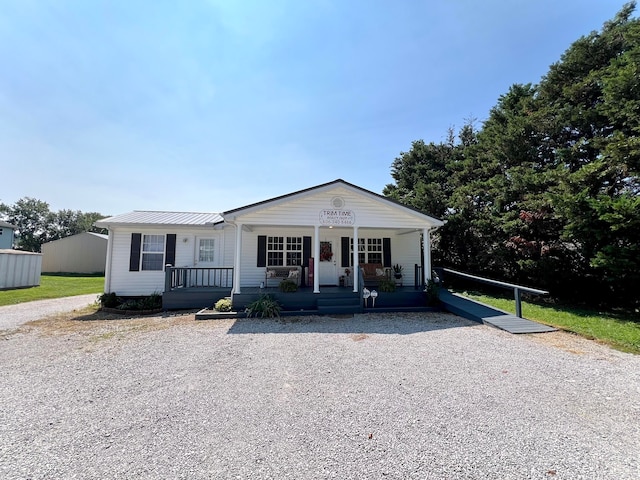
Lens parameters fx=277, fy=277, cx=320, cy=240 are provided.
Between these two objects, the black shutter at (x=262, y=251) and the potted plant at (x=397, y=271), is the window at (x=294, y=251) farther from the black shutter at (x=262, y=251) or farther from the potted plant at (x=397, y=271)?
the potted plant at (x=397, y=271)

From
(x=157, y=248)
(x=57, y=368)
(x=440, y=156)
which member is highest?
(x=440, y=156)

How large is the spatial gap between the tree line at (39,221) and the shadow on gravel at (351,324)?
170 feet

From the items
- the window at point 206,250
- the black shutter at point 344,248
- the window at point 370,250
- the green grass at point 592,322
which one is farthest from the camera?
the window at point 370,250

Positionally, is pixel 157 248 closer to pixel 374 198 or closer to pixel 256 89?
pixel 256 89

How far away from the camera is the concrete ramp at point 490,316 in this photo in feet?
23.0

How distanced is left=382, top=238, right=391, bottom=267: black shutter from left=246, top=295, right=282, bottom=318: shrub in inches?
218

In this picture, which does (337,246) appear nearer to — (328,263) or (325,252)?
(325,252)

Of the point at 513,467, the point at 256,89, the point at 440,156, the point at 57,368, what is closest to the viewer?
the point at 513,467

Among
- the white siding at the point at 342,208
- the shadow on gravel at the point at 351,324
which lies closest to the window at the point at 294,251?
the white siding at the point at 342,208

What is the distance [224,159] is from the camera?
1250cm

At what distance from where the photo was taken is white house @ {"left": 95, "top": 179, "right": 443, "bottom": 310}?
950cm

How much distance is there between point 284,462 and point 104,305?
35.7 ft

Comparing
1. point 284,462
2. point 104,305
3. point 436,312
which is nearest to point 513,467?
point 284,462

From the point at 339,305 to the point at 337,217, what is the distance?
299 centimetres
